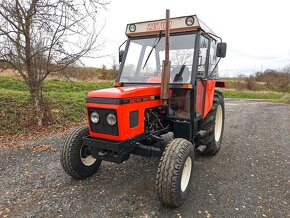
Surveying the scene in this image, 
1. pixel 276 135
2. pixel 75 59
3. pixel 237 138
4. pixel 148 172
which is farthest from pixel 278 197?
pixel 75 59

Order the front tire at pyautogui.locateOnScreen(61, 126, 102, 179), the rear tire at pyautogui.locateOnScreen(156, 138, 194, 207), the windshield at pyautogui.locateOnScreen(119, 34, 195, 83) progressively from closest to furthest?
1. the rear tire at pyautogui.locateOnScreen(156, 138, 194, 207)
2. the front tire at pyautogui.locateOnScreen(61, 126, 102, 179)
3. the windshield at pyautogui.locateOnScreen(119, 34, 195, 83)

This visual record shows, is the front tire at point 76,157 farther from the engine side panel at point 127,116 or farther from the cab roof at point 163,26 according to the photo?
the cab roof at point 163,26

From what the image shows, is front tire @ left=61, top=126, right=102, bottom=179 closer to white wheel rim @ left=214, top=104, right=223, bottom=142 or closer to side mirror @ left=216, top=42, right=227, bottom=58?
side mirror @ left=216, top=42, right=227, bottom=58

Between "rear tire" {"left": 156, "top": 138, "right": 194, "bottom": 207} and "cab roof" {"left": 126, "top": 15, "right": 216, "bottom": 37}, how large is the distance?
1.86 meters

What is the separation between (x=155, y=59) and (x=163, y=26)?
1.78 ft

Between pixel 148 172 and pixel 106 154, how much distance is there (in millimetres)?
1150

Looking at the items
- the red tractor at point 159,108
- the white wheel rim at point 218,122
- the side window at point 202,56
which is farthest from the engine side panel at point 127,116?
the white wheel rim at point 218,122

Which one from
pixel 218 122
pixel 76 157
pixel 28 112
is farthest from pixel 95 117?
pixel 28 112

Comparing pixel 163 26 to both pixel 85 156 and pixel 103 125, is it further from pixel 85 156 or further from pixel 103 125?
pixel 85 156

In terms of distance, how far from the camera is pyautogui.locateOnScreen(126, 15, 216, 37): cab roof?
12.3 feet

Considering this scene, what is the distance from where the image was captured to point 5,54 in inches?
264

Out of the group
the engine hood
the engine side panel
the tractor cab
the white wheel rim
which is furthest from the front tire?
the white wheel rim

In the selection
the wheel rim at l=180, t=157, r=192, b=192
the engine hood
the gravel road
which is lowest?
the gravel road

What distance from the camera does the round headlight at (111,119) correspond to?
10.1ft
